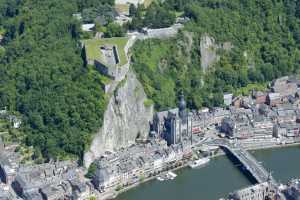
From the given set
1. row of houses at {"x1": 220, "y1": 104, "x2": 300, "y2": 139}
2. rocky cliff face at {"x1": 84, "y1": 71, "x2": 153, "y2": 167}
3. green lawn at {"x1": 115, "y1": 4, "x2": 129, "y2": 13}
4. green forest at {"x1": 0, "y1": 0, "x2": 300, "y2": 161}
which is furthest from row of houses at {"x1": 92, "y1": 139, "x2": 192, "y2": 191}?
green lawn at {"x1": 115, "y1": 4, "x2": 129, "y2": 13}

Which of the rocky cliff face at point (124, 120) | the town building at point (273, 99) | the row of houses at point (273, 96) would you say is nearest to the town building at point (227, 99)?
the row of houses at point (273, 96)

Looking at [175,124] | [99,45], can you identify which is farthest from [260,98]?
[99,45]

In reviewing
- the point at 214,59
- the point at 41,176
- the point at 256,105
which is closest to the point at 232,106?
the point at 256,105

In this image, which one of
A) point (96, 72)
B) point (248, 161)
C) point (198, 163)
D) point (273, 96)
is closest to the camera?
point (248, 161)

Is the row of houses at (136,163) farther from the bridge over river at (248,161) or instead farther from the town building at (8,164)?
the town building at (8,164)

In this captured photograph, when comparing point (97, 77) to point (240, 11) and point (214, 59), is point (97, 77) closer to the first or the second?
point (214, 59)

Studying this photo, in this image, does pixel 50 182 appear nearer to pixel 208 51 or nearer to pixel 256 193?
pixel 256 193
